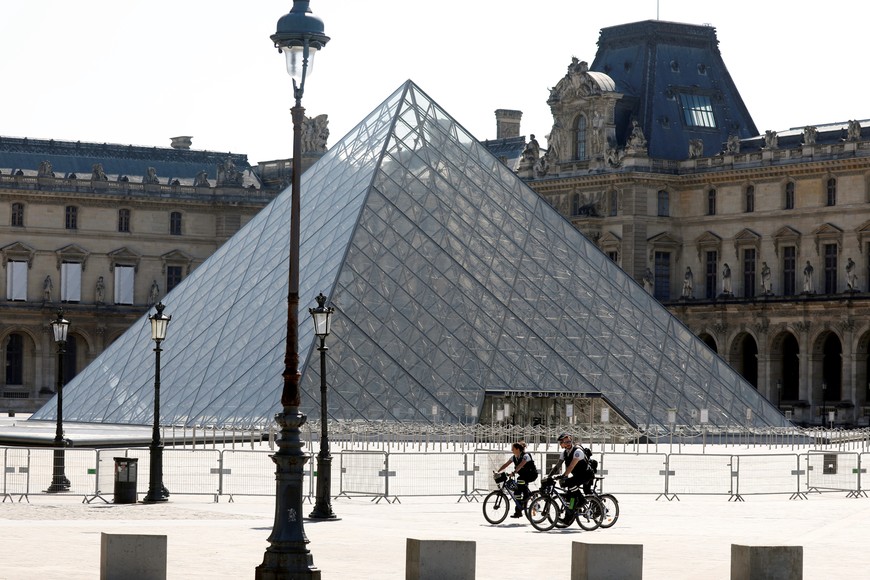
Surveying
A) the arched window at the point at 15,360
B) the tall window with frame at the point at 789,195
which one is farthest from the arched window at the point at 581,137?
the arched window at the point at 15,360

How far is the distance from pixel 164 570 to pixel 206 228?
74902 mm

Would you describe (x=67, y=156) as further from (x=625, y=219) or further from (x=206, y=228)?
(x=625, y=219)

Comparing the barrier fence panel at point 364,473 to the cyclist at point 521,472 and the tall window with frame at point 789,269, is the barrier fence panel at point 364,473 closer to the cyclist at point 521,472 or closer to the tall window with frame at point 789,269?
the cyclist at point 521,472

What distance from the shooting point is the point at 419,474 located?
3016 centimetres

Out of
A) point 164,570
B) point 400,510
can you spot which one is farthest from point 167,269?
point 164,570

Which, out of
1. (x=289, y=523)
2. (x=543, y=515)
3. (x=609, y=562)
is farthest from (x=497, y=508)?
(x=289, y=523)

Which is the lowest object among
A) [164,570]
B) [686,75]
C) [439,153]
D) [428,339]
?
[164,570]

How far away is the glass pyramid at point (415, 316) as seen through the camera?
156 feet

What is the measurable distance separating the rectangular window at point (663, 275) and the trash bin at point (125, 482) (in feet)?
182

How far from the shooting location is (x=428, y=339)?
161 feet

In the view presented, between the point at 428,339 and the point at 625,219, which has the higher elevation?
the point at 625,219

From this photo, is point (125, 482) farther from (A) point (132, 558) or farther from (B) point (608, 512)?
(A) point (132, 558)

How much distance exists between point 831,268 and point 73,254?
3385cm

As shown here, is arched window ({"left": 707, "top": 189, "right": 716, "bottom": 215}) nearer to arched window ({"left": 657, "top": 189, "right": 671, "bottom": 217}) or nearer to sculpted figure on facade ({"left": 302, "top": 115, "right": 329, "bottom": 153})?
arched window ({"left": 657, "top": 189, "right": 671, "bottom": 217})
